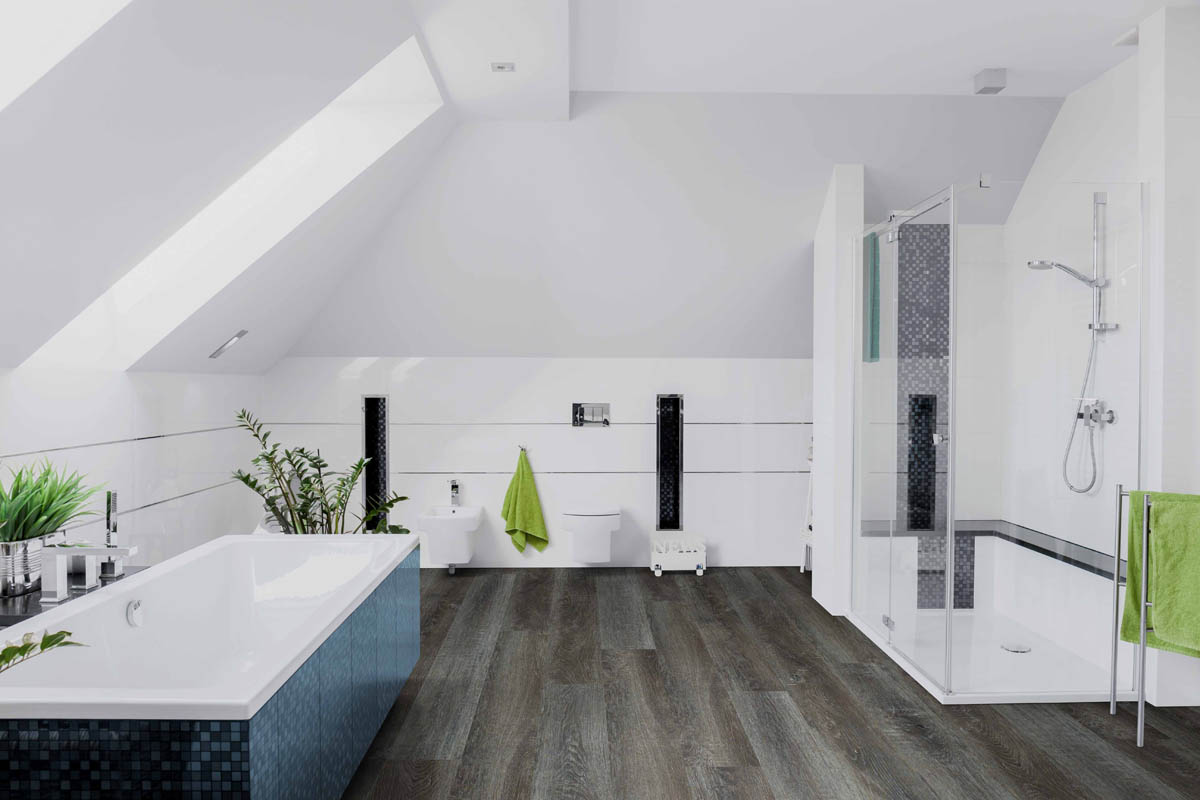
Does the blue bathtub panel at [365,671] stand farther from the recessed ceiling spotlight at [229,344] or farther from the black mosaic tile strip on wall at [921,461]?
the recessed ceiling spotlight at [229,344]

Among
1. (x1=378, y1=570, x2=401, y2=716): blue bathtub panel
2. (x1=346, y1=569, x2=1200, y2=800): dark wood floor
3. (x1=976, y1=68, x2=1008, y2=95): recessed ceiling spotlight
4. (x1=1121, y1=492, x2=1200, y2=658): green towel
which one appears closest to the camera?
(x1=346, y1=569, x2=1200, y2=800): dark wood floor

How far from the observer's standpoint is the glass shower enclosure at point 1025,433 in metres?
3.37

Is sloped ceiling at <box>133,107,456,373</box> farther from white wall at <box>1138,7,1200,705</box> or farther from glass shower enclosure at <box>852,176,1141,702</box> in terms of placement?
white wall at <box>1138,7,1200,705</box>

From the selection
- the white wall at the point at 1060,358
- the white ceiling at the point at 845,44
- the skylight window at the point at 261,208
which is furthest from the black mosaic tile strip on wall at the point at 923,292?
the skylight window at the point at 261,208

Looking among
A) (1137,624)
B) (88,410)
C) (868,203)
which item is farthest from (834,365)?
(88,410)

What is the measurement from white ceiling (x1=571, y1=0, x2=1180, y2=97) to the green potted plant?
8.37 feet

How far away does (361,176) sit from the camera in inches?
160

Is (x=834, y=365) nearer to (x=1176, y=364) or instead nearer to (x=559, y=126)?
(x=1176, y=364)

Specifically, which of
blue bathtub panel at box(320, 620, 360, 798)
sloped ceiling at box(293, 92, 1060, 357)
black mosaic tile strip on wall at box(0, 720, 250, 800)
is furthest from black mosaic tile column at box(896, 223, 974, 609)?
black mosaic tile strip on wall at box(0, 720, 250, 800)

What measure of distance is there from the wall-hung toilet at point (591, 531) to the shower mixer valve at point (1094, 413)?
2.86m

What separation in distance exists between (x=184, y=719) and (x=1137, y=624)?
10.6ft

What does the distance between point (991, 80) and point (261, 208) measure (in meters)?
3.53

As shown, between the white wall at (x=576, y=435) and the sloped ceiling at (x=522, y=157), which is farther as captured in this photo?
the white wall at (x=576, y=435)

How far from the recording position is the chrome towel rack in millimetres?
2980
